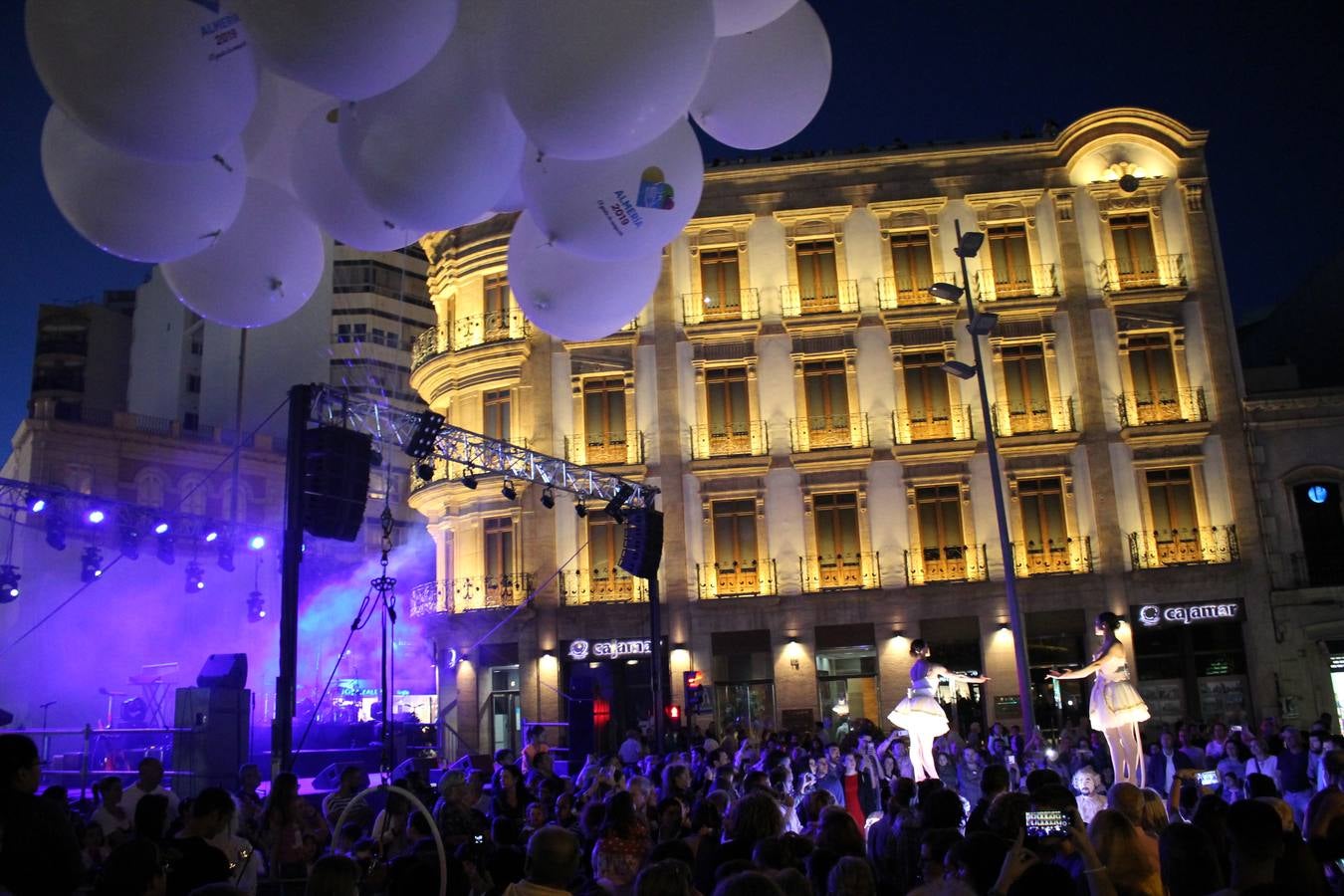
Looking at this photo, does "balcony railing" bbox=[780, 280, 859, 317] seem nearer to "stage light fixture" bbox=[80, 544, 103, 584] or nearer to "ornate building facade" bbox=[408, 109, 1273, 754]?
"ornate building facade" bbox=[408, 109, 1273, 754]

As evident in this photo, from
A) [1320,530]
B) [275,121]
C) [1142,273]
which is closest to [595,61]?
[275,121]

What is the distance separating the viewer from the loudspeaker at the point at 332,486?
43.3 ft

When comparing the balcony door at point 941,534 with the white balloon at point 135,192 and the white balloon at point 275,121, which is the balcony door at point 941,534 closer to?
the white balloon at point 275,121

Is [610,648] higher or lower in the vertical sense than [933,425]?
lower

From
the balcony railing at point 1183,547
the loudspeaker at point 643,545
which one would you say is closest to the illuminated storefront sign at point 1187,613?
the balcony railing at point 1183,547

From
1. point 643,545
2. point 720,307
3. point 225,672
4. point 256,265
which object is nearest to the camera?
point 256,265

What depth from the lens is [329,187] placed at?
573 centimetres

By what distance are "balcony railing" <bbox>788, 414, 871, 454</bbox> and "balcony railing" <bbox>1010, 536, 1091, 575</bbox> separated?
474 cm

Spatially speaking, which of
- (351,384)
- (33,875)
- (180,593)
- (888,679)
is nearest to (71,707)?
(180,593)

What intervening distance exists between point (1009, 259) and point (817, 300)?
5211 mm

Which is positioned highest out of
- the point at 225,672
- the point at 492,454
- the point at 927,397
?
the point at 927,397

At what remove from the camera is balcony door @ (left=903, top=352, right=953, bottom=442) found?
2870 centimetres

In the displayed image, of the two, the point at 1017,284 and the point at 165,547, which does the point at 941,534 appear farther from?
the point at 165,547

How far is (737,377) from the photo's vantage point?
96.7 ft
